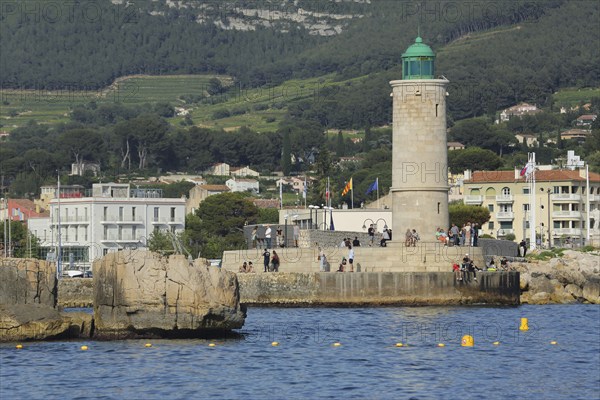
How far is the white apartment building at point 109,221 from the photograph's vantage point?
95750 mm

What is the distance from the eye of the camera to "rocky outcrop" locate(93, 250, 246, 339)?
121 feet

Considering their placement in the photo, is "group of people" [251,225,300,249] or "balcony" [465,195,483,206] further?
"balcony" [465,195,483,206]

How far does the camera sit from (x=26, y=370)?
32.5 metres

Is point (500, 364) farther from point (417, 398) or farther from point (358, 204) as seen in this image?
point (358, 204)

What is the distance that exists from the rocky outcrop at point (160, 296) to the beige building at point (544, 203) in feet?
209

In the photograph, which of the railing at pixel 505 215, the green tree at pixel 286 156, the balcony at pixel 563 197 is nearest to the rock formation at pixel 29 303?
the balcony at pixel 563 197

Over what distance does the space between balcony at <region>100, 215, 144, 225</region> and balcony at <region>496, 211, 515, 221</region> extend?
2350cm

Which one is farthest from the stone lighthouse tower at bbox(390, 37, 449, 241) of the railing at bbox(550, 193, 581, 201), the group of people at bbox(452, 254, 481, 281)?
the railing at bbox(550, 193, 581, 201)

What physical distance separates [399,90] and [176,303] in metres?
20.5

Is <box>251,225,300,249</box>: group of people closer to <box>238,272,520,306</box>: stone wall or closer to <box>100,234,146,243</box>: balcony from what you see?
<box>238,272,520,306</box>: stone wall

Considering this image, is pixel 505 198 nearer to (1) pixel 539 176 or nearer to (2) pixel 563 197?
(1) pixel 539 176

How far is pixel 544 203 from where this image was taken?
336 ft

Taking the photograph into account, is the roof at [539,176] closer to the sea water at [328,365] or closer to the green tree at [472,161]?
the green tree at [472,161]

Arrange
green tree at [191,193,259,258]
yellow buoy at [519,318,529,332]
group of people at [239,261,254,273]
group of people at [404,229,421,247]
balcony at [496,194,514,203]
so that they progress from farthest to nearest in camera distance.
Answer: green tree at [191,193,259,258]
balcony at [496,194,514,203]
group of people at [239,261,254,273]
group of people at [404,229,421,247]
yellow buoy at [519,318,529,332]
